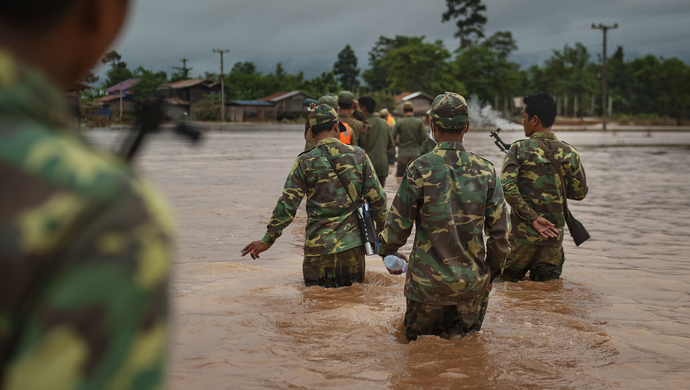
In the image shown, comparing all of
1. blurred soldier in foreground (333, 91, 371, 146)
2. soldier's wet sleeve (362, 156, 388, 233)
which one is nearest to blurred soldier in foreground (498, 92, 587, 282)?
soldier's wet sleeve (362, 156, 388, 233)

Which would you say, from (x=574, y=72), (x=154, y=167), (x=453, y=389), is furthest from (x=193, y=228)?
(x=574, y=72)

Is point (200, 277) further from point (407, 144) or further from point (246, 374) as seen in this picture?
point (407, 144)

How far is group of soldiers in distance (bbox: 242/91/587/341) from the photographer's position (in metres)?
4.39

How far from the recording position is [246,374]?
4309 millimetres

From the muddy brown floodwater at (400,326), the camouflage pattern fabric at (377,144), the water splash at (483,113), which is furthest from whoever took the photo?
the water splash at (483,113)

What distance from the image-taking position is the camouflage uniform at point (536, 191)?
638 centimetres

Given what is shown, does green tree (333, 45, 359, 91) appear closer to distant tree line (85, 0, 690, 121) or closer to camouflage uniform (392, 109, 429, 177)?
distant tree line (85, 0, 690, 121)

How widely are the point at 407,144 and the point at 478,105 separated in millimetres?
76780

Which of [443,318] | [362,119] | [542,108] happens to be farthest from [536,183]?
[362,119]

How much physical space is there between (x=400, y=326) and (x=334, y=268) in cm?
125

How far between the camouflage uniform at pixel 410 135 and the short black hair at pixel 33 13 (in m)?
13.3

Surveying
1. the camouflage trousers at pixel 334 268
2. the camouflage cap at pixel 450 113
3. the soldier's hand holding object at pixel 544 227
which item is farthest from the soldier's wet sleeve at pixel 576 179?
the camouflage cap at pixel 450 113

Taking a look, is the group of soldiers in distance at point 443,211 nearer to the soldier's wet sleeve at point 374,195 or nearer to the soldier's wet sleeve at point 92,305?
the soldier's wet sleeve at point 374,195

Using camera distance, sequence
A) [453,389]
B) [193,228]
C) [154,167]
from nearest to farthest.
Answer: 1. [453,389]
2. [193,228]
3. [154,167]
